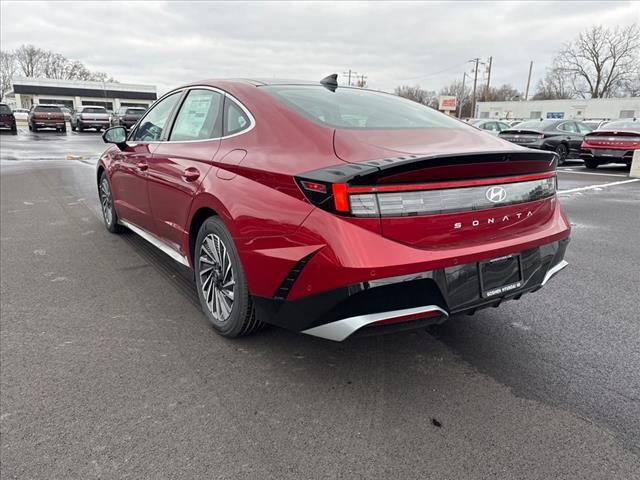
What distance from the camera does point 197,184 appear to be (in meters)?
3.09

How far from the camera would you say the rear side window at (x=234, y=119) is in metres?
2.91

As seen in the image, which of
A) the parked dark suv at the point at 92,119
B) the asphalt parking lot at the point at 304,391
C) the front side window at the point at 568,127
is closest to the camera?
the asphalt parking lot at the point at 304,391

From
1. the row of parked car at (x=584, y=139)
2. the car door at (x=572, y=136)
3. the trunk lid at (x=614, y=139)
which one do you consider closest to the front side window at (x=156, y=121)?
the row of parked car at (x=584, y=139)

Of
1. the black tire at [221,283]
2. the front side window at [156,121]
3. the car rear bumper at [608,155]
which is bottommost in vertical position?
the black tire at [221,283]

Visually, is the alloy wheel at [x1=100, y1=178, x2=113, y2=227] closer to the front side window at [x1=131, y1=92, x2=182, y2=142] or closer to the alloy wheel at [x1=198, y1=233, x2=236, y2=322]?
the front side window at [x1=131, y1=92, x2=182, y2=142]

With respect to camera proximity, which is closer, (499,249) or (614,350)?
(499,249)

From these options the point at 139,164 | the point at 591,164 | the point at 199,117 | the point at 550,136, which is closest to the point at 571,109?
the point at 591,164

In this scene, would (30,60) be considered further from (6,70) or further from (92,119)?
(92,119)

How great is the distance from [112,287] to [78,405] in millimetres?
1690

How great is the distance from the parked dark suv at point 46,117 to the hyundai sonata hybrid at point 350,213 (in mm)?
30760

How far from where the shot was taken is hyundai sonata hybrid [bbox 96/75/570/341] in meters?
2.15

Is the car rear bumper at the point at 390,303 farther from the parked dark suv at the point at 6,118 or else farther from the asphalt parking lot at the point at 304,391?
the parked dark suv at the point at 6,118

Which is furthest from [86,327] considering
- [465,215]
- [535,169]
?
[535,169]

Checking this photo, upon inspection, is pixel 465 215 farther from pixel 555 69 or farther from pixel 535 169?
pixel 555 69
